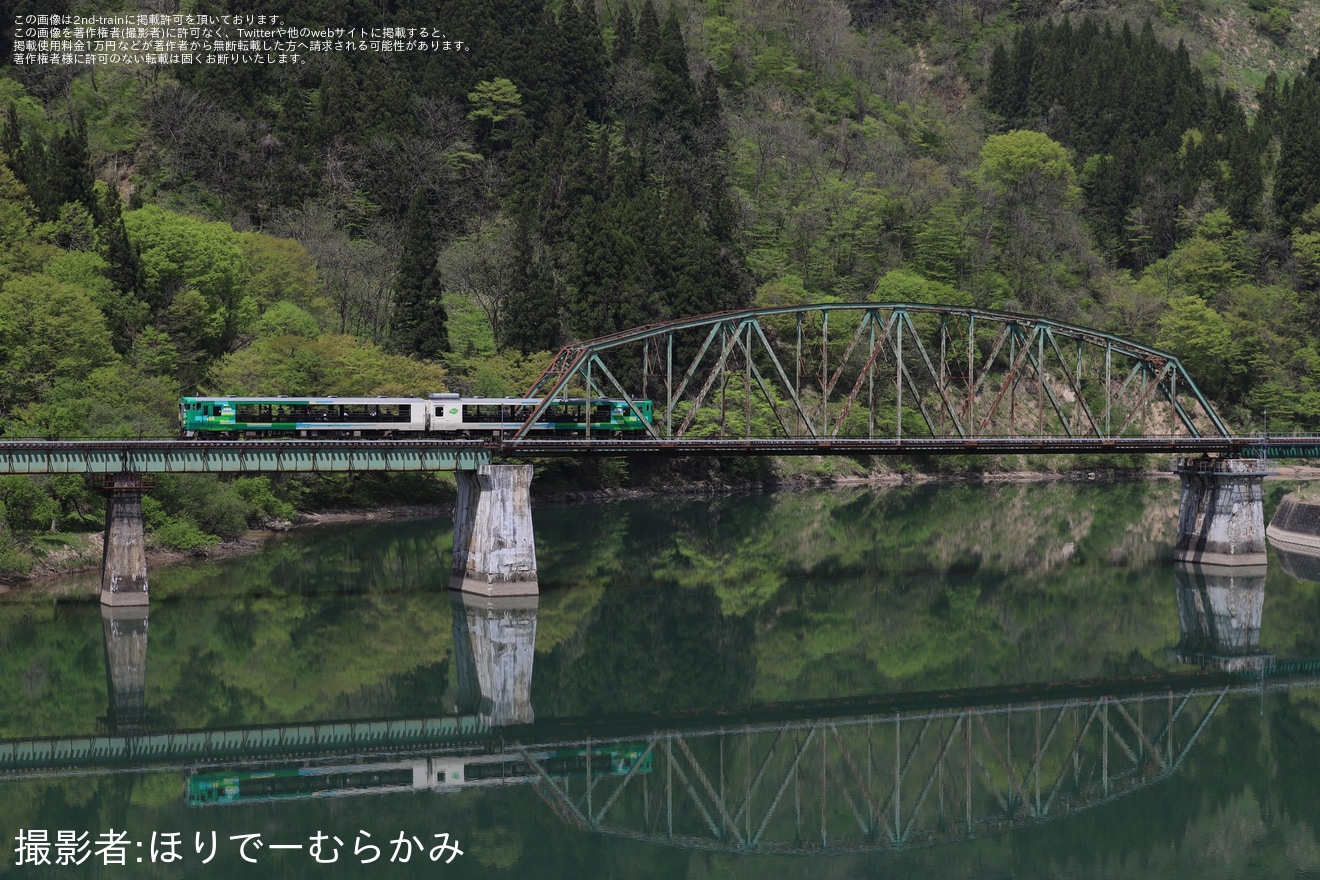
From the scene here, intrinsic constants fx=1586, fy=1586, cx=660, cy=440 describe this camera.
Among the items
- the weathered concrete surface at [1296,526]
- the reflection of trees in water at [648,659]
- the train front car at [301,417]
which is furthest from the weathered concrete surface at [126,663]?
the weathered concrete surface at [1296,526]

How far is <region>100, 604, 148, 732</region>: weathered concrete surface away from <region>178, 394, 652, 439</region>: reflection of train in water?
9245mm

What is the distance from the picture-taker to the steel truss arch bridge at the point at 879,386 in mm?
73750

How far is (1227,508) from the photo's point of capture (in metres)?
77.6

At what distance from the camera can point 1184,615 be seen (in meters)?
69.1

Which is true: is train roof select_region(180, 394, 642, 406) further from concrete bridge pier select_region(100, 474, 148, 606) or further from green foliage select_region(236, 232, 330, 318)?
green foliage select_region(236, 232, 330, 318)

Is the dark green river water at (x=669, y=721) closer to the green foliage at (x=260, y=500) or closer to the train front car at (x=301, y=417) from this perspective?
the green foliage at (x=260, y=500)

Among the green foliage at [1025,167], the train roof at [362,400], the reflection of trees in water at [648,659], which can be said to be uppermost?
the green foliage at [1025,167]

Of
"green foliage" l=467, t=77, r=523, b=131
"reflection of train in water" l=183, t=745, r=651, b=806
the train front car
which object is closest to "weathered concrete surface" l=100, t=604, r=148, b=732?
"reflection of train in water" l=183, t=745, r=651, b=806

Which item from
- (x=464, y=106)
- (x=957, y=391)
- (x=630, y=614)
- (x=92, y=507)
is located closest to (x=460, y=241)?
(x=464, y=106)

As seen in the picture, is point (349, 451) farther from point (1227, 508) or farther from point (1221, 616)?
point (1227, 508)

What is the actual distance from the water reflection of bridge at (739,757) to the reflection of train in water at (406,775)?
0.08 meters

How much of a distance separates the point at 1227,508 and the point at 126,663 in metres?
51.8

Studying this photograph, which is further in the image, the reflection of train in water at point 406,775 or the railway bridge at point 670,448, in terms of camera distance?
the railway bridge at point 670,448

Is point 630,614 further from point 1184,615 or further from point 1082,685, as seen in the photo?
point 1184,615
